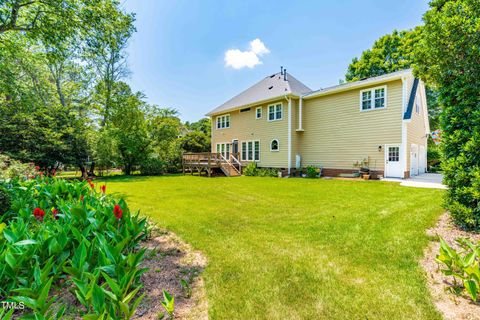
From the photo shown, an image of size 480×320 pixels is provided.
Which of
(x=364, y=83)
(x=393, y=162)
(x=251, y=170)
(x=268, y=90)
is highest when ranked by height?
(x=268, y=90)

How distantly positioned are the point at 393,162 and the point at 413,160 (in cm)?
285

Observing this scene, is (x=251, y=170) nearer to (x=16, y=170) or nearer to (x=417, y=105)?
(x=417, y=105)

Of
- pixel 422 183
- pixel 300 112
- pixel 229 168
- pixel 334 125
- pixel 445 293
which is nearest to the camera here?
pixel 445 293

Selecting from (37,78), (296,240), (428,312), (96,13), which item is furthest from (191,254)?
(37,78)

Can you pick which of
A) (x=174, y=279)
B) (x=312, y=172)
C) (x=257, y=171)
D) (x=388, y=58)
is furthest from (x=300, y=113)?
(x=388, y=58)

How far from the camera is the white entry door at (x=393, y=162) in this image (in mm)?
11836

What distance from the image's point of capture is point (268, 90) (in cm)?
1781

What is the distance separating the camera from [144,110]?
20562 millimetres

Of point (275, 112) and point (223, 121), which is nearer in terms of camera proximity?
point (275, 112)

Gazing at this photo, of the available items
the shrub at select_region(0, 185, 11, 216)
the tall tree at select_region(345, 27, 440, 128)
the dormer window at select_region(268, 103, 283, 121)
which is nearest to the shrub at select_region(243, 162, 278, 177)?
the dormer window at select_region(268, 103, 283, 121)

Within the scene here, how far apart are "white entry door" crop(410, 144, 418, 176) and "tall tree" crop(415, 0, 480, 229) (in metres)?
10.2

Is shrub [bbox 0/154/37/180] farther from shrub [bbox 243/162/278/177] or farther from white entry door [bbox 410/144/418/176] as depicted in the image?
white entry door [bbox 410/144/418/176]

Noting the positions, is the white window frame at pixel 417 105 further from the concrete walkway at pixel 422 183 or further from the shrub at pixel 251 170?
the shrub at pixel 251 170

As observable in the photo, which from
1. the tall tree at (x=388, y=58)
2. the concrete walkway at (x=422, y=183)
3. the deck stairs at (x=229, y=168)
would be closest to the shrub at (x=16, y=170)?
the deck stairs at (x=229, y=168)
